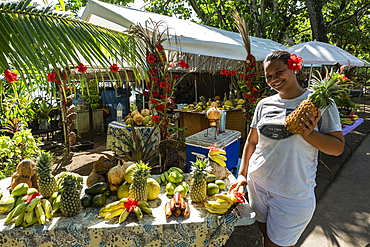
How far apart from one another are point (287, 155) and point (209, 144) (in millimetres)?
1683

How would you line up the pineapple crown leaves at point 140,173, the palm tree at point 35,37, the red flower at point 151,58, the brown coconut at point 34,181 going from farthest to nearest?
1. the red flower at point 151,58
2. the brown coconut at point 34,181
3. the pineapple crown leaves at point 140,173
4. the palm tree at point 35,37

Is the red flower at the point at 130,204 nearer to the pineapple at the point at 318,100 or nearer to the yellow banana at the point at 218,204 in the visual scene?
the yellow banana at the point at 218,204

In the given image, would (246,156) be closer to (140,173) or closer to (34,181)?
(140,173)

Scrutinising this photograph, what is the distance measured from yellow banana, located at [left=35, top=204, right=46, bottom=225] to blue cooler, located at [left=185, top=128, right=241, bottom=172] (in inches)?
76.0

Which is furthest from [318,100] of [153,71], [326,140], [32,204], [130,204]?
[153,71]

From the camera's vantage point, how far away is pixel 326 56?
5.73 metres

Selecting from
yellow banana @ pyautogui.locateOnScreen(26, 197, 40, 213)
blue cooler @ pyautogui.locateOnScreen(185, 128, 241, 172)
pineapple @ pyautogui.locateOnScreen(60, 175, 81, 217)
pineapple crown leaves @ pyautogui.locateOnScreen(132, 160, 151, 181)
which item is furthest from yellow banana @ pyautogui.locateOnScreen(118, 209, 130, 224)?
blue cooler @ pyautogui.locateOnScreen(185, 128, 241, 172)

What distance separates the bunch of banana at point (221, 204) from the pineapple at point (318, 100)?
775 millimetres

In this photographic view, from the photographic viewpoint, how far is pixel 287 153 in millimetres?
1588

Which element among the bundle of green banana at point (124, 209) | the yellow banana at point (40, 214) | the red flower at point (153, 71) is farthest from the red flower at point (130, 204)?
the red flower at point (153, 71)

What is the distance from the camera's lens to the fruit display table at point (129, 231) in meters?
1.64

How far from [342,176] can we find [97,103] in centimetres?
739

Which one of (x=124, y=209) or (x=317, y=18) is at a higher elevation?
(x=317, y=18)

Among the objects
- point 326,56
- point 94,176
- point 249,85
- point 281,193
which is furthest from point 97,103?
point 281,193
